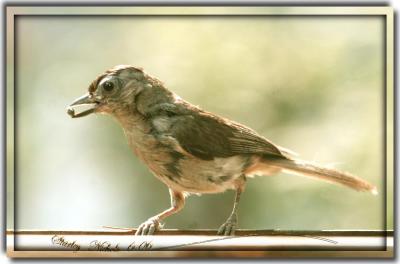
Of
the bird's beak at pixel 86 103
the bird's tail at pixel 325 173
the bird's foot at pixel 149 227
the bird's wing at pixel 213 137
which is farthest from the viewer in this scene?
the bird's tail at pixel 325 173

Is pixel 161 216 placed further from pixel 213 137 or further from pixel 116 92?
pixel 116 92

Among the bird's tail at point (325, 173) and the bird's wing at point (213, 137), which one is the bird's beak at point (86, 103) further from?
the bird's tail at point (325, 173)

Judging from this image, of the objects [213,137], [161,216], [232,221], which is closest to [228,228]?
[232,221]

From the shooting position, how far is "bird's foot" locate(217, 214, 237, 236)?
5.56 metres

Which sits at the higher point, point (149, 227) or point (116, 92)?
point (116, 92)

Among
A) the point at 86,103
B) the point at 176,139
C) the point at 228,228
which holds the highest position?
the point at 86,103

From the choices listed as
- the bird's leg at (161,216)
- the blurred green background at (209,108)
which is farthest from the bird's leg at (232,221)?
the bird's leg at (161,216)

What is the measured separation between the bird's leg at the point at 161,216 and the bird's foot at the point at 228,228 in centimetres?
34

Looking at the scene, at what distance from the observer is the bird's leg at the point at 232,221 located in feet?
18.3

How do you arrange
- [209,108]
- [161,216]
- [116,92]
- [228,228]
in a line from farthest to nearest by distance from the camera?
[209,108] < [161,216] < [228,228] < [116,92]

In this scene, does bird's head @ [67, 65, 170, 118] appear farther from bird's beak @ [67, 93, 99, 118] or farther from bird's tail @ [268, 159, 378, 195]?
bird's tail @ [268, 159, 378, 195]

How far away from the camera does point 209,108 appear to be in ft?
20.1

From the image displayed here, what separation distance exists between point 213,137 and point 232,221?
56 cm

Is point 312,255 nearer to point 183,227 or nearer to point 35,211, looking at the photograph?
point 183,227
